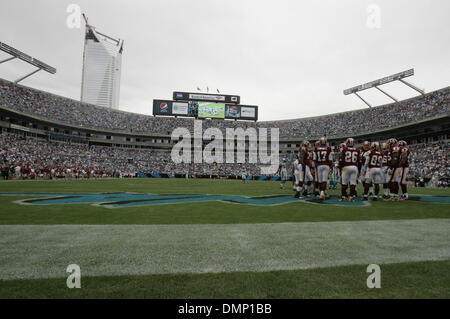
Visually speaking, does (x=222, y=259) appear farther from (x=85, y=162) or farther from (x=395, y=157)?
(x=85, y=162)

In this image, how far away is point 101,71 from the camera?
395ft

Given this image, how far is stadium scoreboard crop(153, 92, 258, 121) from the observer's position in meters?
54.3

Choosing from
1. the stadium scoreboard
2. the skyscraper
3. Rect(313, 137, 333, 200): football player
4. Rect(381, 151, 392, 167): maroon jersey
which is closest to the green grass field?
Rect(313, 137, 333, 200): football player

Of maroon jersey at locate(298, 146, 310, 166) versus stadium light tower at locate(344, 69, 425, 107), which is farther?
stadium light tower at locate(344, 69, 425, 107)

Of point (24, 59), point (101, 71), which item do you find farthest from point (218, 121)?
point (101, 71)

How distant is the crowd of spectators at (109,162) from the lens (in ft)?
91.2

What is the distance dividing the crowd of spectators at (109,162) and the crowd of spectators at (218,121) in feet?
15.4

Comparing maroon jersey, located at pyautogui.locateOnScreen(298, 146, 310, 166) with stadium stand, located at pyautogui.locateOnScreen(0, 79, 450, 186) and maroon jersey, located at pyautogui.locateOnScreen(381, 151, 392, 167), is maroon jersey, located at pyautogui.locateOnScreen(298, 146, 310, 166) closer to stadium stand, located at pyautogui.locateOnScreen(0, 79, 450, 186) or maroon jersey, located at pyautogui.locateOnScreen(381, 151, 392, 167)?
maroon jersey, located at pyautogui.locateOnScreen(381, 151, 392, 167)

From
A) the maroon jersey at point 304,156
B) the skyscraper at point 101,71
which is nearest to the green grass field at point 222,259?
the maroon jersey at point 304,156

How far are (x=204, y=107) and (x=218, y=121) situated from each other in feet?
28.6

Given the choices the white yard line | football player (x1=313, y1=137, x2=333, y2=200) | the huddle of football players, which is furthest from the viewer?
football player (x1=313, y1=137, x2=333, y2=200)

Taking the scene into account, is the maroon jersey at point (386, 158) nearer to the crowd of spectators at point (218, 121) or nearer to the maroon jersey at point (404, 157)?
the maroon jersey at point (404, 157)

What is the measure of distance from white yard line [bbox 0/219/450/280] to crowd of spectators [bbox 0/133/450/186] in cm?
2761
